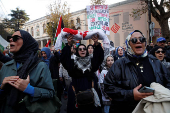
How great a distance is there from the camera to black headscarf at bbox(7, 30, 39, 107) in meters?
Result: 1.80

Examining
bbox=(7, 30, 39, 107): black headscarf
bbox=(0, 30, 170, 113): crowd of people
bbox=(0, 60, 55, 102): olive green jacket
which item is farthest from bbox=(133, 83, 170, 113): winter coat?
bbox=(7, 30, 39, 107): black headscarf

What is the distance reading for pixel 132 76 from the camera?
198 cm

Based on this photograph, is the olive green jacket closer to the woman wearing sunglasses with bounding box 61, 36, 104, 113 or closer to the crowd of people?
the crowd of people

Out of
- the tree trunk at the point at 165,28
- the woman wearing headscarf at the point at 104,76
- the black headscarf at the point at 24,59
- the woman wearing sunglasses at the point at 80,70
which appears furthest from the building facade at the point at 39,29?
the black headscarf at the point at 24,59

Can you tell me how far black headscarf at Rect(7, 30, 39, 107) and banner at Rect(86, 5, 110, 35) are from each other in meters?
4.80

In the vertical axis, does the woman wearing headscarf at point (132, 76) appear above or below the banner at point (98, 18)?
below

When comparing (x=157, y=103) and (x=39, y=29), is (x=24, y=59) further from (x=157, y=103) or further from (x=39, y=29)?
(x=39, y=29)

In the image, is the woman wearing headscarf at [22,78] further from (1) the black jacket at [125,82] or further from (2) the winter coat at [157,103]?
(2) the winter coat at [157,103]

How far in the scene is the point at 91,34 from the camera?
124 inches

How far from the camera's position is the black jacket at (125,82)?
1.92m

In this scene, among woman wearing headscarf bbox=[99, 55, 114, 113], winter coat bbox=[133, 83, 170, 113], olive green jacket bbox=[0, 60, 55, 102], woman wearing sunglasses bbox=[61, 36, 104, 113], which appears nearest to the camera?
winter coat bbox=[133, 83, 170, 113]

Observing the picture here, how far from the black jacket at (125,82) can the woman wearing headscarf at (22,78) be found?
0.87 metres

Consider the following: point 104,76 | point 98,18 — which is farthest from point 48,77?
point 98,18

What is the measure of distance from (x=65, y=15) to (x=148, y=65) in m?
24.2
